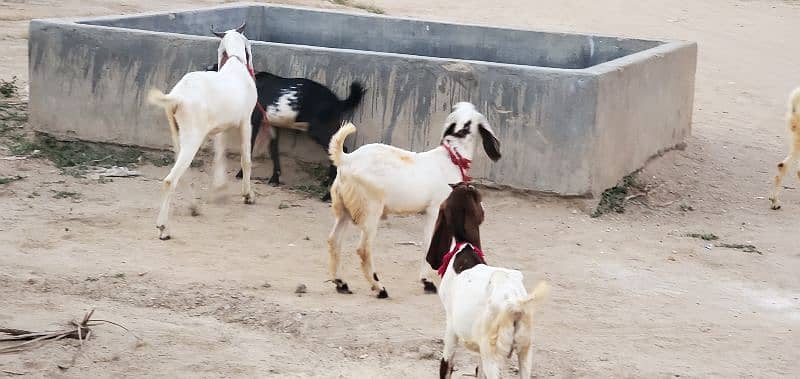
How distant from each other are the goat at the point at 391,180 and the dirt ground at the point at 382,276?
336 mm

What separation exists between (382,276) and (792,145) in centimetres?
411

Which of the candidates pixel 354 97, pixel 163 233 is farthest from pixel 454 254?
pixel 354 97

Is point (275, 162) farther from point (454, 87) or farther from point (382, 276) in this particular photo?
point (382, 276)

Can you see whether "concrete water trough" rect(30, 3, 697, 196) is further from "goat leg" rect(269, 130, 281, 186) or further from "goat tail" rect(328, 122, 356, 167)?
"goat tail" rect(328, 122, 356, 167)

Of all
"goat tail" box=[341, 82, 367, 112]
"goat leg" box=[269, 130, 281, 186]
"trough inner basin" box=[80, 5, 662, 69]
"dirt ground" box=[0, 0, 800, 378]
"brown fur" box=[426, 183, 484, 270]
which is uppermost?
"trough inner basin" box=[80, 5, 662, 69]

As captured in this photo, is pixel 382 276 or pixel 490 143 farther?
pixel 382 276

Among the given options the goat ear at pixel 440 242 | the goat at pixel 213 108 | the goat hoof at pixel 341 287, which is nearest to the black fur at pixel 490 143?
the goat hoof at pixel 341 287

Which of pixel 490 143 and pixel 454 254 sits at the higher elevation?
pixel 490 143

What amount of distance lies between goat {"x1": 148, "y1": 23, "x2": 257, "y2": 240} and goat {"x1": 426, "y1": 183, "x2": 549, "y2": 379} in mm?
3058

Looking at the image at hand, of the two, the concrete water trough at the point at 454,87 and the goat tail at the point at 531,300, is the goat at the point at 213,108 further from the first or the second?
the goat tail at the point at 531,300

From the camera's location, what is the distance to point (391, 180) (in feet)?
23.0

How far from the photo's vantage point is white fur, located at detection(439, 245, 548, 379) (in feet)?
16.0

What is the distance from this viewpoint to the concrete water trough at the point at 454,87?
29.8 feet

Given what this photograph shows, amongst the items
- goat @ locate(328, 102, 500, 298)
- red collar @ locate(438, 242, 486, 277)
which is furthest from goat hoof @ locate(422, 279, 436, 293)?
red collar @ locate(438, 242, 486, 277)
